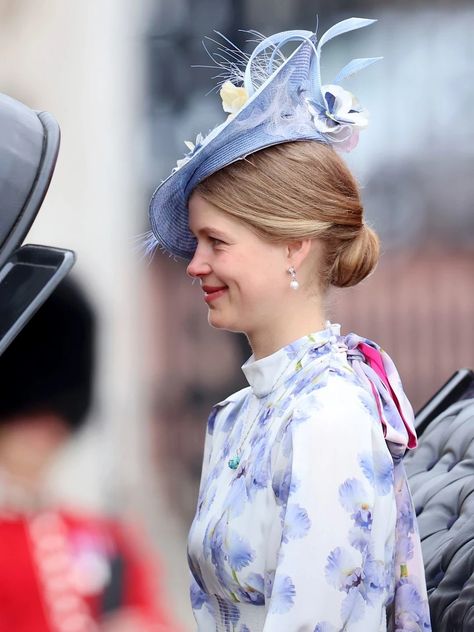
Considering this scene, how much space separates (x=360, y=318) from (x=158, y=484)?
38.3 inches

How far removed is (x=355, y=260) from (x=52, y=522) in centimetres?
83

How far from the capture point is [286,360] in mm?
1385

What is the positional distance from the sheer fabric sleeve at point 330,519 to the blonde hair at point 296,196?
20 centimetres

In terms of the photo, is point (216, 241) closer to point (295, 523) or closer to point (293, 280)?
point (293, 280)

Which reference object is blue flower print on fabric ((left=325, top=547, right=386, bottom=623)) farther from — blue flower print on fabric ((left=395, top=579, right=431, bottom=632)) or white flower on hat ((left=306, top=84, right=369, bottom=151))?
white flower on hat ((left=306, top=84, right=369, bottom=151))

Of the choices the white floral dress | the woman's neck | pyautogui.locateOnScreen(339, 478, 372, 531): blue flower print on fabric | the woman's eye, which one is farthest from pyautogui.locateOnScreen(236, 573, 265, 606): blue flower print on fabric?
the woman's eye

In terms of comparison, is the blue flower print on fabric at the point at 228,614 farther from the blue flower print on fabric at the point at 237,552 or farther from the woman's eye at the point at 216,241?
the woman's eye at the point at 216,241

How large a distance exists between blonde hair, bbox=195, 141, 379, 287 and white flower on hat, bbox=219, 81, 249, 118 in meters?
0.10

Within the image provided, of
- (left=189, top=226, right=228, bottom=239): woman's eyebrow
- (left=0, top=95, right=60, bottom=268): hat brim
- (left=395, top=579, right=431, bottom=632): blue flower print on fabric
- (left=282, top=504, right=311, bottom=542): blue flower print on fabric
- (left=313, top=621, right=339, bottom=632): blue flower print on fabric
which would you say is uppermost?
(left=0, top=95, right=60, bottom=268): hat brim

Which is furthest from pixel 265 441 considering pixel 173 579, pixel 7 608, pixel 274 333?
pixel 173 579

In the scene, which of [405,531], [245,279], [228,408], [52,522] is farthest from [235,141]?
[52,522]

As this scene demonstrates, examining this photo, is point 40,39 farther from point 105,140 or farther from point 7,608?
point 7,608

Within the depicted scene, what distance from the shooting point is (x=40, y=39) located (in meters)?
4.13

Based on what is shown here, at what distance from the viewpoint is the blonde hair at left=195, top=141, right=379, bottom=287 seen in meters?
1.33
